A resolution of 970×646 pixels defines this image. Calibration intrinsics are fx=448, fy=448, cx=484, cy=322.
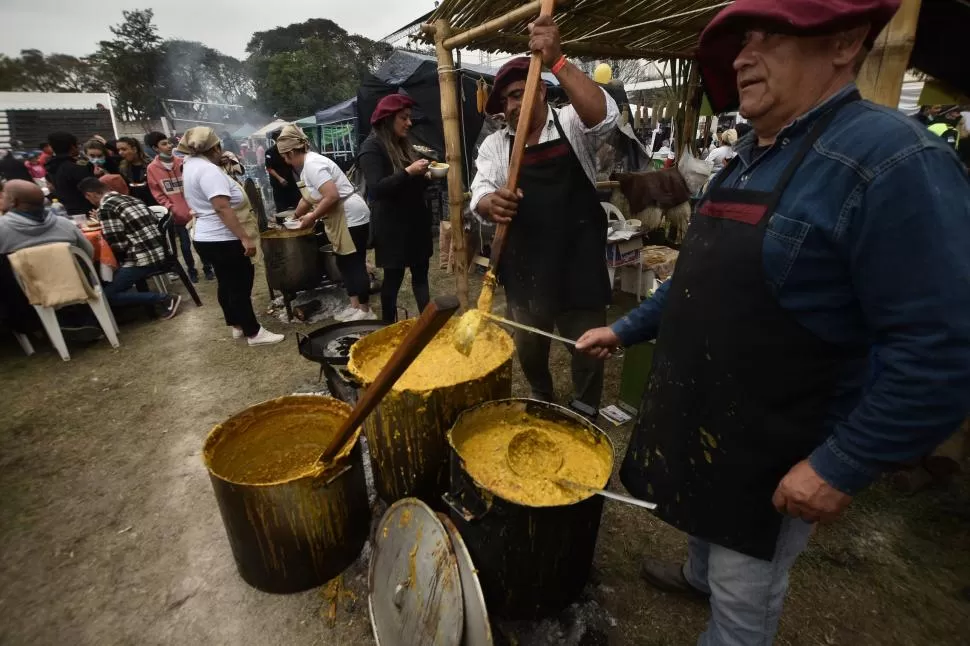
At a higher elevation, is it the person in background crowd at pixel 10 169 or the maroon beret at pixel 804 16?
the person in background crowd at pixel 10 169

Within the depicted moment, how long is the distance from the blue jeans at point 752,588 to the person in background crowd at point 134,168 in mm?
9972

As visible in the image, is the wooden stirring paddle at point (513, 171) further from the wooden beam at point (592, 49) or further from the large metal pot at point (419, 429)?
the wooden beam at point (592, 49)

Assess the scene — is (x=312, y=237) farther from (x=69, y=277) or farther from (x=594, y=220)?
(x=594, y=220)

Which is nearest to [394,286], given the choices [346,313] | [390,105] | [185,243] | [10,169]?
[346,313]

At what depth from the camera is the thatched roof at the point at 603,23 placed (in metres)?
3.14

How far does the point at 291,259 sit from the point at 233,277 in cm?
90

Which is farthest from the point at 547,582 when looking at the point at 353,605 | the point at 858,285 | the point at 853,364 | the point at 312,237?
the point at 312,237

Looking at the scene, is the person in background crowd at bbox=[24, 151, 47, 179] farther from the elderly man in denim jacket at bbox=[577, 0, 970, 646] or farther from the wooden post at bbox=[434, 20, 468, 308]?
the elderly man in denim jacket at bbox=[577, 0, 970, 646]

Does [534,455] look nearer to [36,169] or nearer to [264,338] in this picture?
[264,338]

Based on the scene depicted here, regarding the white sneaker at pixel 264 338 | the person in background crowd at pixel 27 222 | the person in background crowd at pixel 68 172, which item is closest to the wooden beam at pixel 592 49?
the white sneaker at pixel 264 338

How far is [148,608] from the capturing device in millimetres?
2346

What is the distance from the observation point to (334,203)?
4.81 metres

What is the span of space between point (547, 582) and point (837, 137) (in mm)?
1737

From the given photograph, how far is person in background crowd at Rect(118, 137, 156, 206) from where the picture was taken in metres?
8.09
